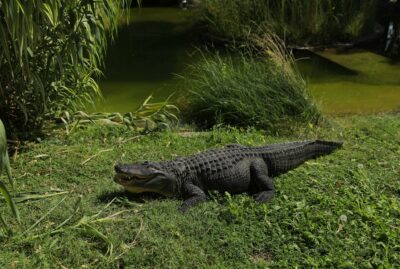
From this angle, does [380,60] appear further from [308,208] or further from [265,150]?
[308,208]

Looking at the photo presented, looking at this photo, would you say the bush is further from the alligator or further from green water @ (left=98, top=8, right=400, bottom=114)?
the alligator

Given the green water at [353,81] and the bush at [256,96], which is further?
the green water at [353,81]

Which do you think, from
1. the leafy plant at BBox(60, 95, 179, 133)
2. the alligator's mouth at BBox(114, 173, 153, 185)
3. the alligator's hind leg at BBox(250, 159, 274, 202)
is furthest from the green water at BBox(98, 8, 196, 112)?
the alligator's mouth at BBox(114, 173, 153, 185)

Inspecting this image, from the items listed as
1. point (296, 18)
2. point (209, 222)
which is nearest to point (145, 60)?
point (296, 18)

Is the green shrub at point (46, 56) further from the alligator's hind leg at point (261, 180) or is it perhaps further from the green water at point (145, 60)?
the green water at point (145, 60)

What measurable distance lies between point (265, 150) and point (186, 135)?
49.5 inches

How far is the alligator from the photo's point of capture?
12.2 ft

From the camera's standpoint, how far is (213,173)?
12.9 feet

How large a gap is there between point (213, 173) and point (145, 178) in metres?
0.54

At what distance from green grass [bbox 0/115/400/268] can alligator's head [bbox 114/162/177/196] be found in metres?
0.09

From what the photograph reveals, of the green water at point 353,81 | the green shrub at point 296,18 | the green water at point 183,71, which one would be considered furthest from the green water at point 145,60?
the green water at point 353,81

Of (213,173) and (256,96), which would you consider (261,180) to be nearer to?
(213,173)

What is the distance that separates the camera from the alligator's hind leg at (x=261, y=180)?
3.80m

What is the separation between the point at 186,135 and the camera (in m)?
5.29
